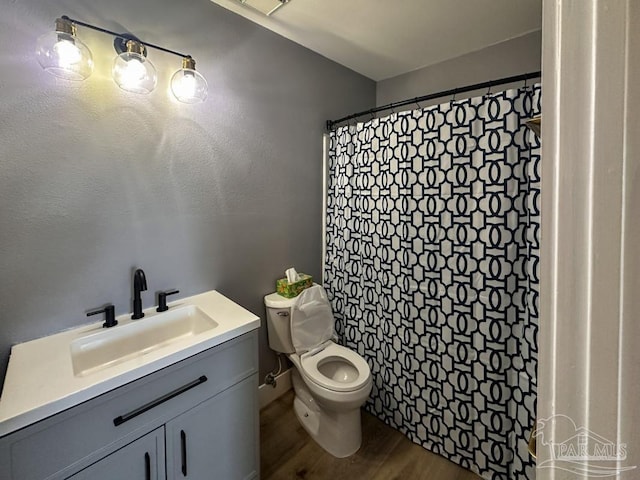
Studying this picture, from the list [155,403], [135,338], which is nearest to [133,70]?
[135,338]

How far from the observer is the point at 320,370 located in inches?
76.4

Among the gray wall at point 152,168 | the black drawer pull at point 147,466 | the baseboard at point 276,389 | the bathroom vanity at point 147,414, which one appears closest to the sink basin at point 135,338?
the bathroom vanity at point 147,414

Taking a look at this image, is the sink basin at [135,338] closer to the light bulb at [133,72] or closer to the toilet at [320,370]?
the toilet at [320,370]

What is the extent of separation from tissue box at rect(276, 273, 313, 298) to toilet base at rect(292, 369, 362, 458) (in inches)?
26.9

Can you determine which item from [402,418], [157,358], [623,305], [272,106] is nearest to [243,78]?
[272,106]

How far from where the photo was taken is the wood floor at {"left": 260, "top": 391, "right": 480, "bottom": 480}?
1.59 metres

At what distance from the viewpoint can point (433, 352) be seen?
170 cm

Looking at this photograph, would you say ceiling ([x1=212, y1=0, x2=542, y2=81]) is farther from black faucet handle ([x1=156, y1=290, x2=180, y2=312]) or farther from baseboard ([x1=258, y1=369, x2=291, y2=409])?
baseboard ([x1=258, y1=369, x2=291, y2=409])

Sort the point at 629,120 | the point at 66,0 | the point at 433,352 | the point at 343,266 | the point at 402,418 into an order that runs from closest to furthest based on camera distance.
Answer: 1. the point at 629,120
2. the point at 66,0
3. the point at 433,352
4. the point at 402,418
5. the point at 343,266

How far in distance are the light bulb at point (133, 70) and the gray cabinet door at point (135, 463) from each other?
56.1 inches

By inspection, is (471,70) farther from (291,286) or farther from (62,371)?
(62,371)

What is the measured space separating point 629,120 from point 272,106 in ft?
6.13

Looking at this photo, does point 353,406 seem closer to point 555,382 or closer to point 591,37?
point 555,382

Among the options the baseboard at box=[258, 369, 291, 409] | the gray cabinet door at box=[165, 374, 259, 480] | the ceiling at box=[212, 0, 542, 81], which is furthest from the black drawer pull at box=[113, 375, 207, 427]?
the ceiling at box=[212, 0, 542, 81]
